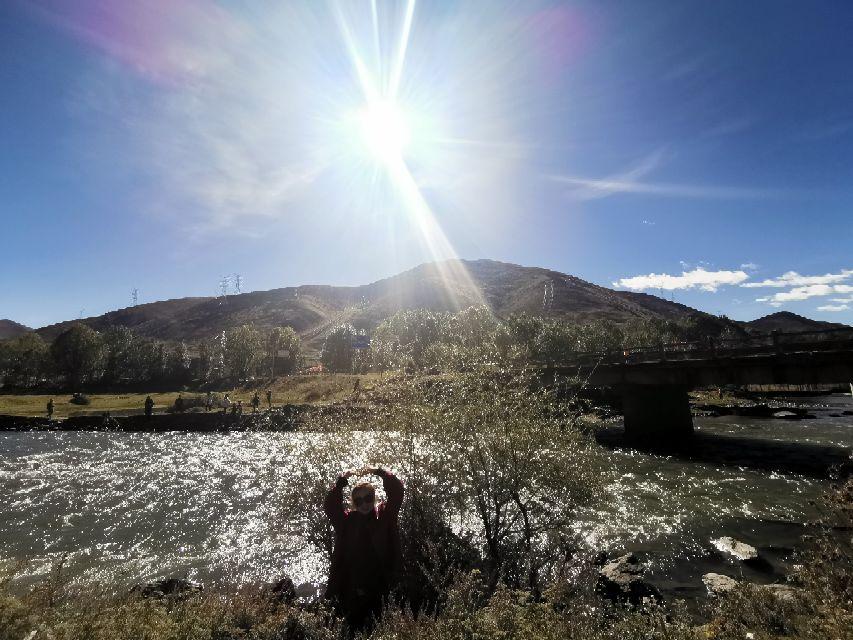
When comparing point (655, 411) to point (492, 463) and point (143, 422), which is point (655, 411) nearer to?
point (492, 463)

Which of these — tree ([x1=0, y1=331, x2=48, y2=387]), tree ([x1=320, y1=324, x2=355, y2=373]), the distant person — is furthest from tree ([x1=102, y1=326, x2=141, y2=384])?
the distant person

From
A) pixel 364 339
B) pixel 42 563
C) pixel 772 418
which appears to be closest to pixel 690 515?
pixel 42 563

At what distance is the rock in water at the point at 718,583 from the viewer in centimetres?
1254

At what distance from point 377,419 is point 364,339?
17452cm

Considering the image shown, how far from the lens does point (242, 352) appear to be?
14788 cm

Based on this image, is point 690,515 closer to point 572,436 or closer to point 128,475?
point 572,436

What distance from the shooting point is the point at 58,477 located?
30.9m

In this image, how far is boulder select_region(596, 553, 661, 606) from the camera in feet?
39.8

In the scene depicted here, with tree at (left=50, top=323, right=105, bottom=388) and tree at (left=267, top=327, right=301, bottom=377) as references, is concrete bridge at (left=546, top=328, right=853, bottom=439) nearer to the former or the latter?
tree at (left=267, top=327, right=301, bottom=377)

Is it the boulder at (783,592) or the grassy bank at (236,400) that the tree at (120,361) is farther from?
the boulder at (783,592)

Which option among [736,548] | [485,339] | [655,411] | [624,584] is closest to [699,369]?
[655,411]

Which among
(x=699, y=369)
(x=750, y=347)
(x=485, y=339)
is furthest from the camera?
(x=699, y=369)

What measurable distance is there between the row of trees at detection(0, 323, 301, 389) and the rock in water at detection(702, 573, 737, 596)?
488 ft

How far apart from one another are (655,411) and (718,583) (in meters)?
34.7
